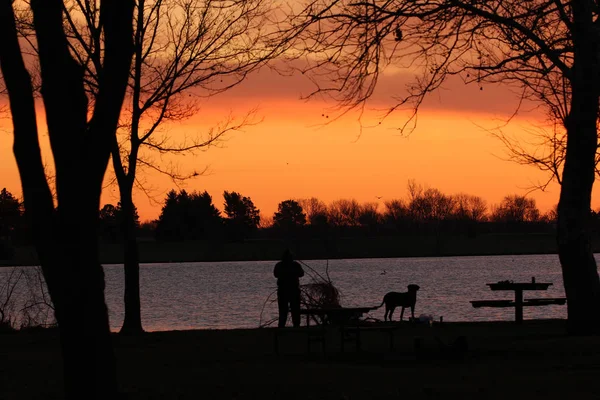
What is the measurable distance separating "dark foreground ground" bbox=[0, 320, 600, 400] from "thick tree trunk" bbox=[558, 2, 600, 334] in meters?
0.81

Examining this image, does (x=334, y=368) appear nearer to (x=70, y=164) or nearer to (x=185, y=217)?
(x=70, y=164)

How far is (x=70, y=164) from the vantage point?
9.02 meters

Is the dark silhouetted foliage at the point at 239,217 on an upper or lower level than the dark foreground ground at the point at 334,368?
upper

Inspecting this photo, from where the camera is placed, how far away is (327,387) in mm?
12398

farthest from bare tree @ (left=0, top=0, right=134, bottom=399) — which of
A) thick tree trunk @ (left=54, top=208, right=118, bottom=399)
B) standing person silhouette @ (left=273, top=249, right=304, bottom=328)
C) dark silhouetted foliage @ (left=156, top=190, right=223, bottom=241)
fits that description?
dark silhouetted foliage @ (left=156, top=190, right=223, bottom=241)

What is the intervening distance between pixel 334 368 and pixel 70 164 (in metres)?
6.56

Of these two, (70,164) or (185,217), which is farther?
(185,217)

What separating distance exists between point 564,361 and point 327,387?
4.10 metres

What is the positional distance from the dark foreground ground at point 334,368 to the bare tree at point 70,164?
2.97 m

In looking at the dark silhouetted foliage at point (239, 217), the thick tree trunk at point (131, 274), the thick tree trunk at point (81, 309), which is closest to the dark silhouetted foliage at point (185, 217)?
the dark silhouetted foliage at point (239, 217)

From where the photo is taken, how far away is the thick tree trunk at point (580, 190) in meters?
17.3

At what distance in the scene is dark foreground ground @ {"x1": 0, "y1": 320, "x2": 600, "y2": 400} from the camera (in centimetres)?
1198

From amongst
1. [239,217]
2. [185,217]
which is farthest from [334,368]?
[239,217]

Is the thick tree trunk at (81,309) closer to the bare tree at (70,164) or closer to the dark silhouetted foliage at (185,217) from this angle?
the bare tree at (70,164)
